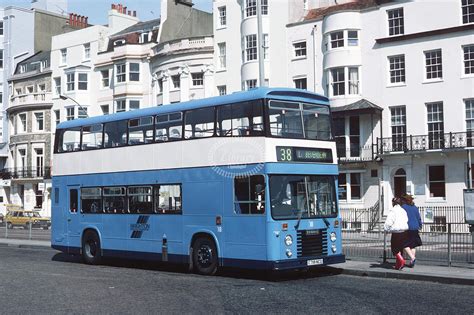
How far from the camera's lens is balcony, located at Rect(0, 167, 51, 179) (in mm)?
57719

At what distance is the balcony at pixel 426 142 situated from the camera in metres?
34.2

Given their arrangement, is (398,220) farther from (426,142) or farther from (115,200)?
→ (426,142)

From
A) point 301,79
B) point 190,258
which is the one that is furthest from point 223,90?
point 190,258

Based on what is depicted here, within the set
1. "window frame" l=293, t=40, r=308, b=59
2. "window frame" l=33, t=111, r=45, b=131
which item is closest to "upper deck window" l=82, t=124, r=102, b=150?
"window frame" l=293, t=40, r=308, b=59


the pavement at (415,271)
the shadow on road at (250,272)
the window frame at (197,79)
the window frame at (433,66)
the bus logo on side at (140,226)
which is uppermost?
the window frame at (197,79)

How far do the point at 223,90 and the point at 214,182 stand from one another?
29689 millimetres

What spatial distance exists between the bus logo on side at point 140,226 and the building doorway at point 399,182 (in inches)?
877

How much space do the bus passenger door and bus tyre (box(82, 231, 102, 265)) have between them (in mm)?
280

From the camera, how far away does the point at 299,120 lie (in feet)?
50.8

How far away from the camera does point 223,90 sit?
1769 inches

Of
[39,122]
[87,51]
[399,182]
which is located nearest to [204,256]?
[399,182]

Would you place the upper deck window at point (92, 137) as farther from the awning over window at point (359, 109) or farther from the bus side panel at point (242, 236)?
the awning over window at point (359, 109)

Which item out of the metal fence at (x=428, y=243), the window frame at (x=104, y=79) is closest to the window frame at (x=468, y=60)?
the metal fence at (x=428, y=243)

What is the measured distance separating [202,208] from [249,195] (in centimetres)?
168
